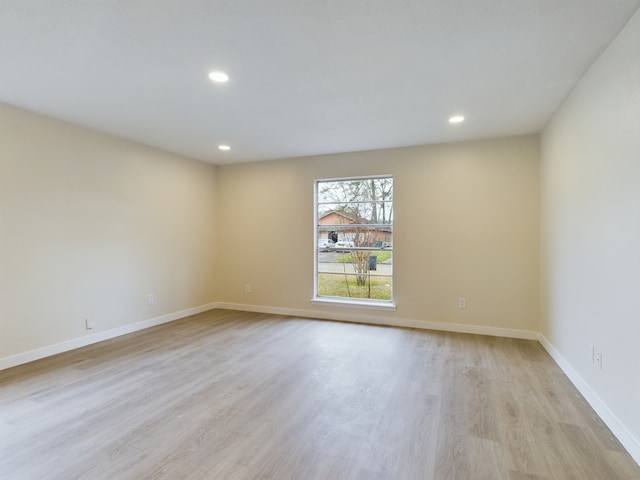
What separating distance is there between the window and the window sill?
1.6 inches

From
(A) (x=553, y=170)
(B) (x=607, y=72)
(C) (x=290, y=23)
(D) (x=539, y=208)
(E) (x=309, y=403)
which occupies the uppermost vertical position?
(C) (x=290, y=23)

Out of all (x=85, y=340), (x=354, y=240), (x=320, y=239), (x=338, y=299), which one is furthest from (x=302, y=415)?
(x=320, y=239)

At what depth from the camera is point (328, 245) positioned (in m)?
5.09

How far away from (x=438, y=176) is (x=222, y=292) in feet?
12.8

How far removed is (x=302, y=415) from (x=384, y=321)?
254 cm

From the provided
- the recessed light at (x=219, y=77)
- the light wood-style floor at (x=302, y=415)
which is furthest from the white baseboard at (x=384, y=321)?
the recessed light at (x=219, y=77)

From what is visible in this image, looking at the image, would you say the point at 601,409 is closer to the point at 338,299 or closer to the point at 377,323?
the point at 377,323

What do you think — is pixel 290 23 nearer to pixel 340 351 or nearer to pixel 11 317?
pixel 340 351

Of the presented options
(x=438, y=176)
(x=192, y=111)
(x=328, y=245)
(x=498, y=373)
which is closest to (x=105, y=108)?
(x=192, y=111)

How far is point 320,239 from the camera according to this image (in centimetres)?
513

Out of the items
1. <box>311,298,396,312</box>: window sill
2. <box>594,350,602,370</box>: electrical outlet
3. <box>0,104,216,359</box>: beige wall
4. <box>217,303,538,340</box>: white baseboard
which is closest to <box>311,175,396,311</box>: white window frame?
<box>311,298,396,312</box>: window sill

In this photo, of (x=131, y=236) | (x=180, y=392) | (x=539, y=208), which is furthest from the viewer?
(x=131, y=236)

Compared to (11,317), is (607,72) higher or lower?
higher

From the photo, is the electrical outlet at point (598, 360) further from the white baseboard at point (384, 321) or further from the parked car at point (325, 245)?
the parked car at point (325, 245)
